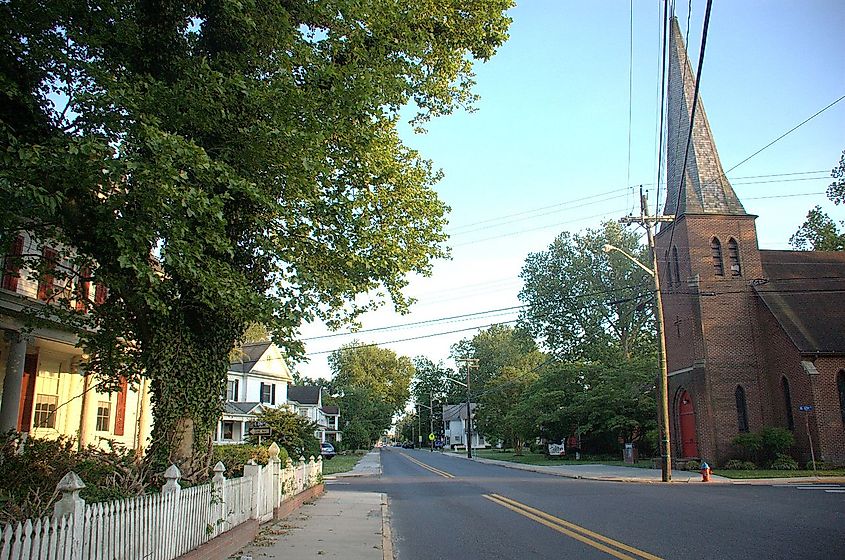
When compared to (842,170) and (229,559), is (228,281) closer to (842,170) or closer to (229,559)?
(229,559)

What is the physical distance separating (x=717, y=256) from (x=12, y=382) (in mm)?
29729

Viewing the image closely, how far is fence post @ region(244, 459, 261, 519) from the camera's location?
10983mm

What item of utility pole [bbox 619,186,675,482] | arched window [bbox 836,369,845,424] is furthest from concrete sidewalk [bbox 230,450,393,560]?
arched window [bbox 836,369,845,424]

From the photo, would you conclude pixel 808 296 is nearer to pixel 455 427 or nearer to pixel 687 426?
pixel 687 426

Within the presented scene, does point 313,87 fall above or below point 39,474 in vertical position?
above

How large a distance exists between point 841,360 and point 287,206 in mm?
27014

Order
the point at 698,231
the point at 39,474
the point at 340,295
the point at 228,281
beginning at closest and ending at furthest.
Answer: the point at 228,281 < the point at 39,474 < the point at 340,295 < the point at 698,231

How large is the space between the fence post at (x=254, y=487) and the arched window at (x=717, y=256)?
2692cm

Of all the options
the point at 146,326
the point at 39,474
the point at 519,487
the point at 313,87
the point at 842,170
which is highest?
the point at 842,170

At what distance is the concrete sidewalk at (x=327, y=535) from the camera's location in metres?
9.18

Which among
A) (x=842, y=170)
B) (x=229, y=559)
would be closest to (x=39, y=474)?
(x=229, y=559)

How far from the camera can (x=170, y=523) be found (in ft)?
23.6

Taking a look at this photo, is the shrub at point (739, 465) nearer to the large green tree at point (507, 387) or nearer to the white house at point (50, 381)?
the large green tree at point (507, 387)

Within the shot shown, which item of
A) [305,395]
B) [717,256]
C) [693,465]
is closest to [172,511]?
[693,465]
